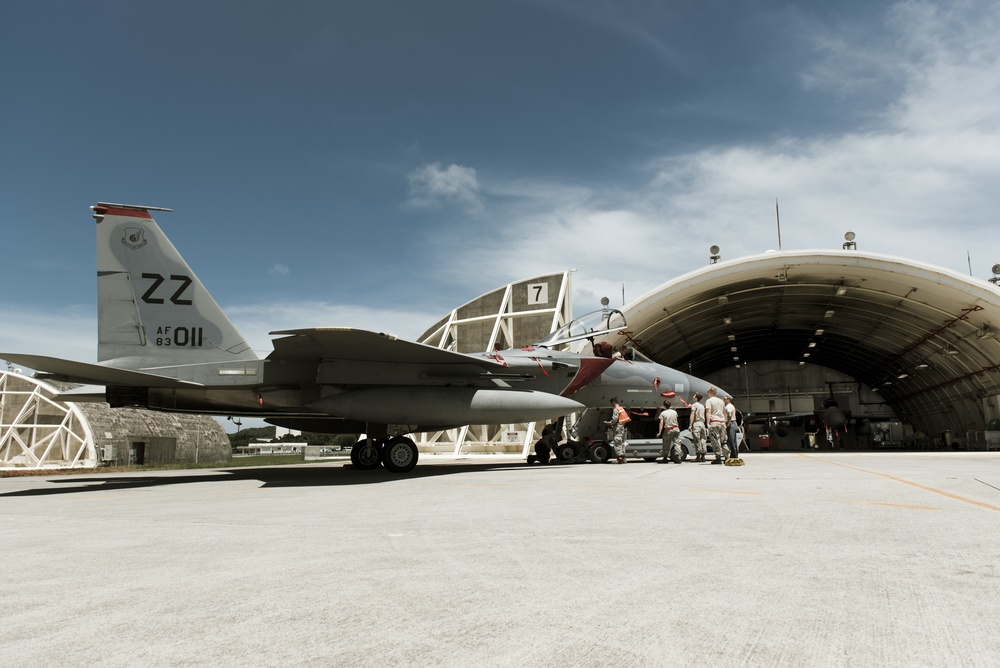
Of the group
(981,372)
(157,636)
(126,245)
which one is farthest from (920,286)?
(157,636)

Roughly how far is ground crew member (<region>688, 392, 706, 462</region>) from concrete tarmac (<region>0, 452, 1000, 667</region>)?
9044 millimetres

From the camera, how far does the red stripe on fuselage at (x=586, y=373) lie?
1452cm

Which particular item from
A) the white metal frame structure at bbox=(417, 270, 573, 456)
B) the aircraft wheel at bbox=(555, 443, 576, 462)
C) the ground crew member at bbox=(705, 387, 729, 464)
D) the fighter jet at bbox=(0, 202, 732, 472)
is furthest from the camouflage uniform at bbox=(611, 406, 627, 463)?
the white metal frame structure at bbox=(417, 270, 573, 456)

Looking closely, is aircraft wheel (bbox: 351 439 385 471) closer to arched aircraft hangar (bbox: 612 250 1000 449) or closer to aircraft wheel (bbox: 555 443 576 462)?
aircraft wheel (bbox: 555 443 576 462)

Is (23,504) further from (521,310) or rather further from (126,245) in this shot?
(521,310)

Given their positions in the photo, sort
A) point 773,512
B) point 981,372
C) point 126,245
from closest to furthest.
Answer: point 773,512
point 126,245
point 981,372

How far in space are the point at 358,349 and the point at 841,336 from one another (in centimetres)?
3293

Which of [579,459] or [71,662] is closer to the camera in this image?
→ [71,662]

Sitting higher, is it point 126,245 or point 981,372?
point 126,245

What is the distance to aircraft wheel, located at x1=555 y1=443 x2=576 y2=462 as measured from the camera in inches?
656

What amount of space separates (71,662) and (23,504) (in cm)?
730

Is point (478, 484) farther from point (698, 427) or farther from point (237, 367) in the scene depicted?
point (698, 427)

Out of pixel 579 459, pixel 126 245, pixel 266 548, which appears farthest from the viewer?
pixel 579 459

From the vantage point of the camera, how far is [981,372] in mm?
29281
